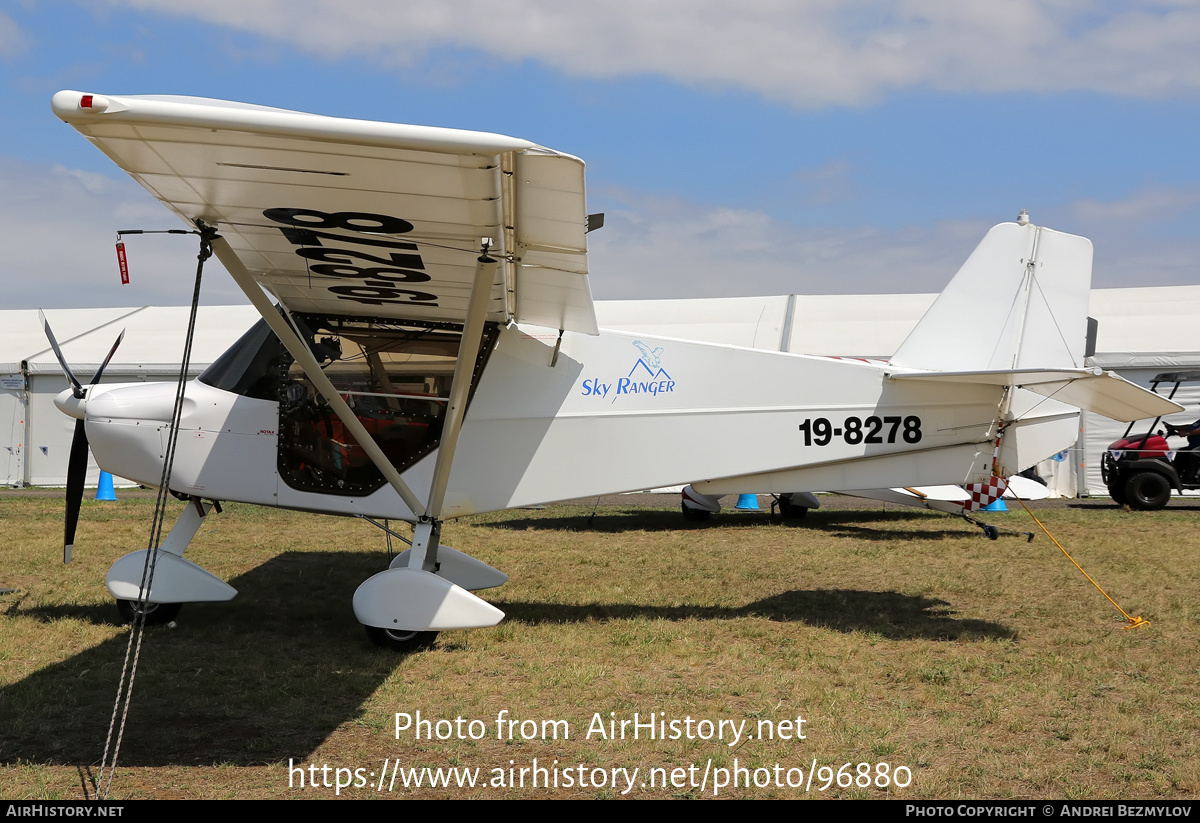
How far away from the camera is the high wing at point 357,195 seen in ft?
10.2

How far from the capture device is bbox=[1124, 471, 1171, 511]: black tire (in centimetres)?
1474

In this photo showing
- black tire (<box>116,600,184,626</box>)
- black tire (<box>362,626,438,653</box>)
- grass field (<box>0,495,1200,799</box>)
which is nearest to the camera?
grass field (<box>0,495,1200,799</box>)

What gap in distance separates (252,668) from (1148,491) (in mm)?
14922

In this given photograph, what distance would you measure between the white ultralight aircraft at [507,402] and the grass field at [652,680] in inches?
22.0

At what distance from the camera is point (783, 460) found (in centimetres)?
654

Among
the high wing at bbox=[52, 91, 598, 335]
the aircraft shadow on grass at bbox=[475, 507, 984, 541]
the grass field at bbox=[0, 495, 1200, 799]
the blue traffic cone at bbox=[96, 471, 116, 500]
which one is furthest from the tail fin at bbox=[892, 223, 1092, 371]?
the blue traffic cone at bbox=[96, 471, 116, 500]

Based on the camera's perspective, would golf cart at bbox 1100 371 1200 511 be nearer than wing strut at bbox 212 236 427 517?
No

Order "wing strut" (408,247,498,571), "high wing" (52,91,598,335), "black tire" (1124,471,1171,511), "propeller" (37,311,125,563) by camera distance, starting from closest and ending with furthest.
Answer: "high wing" (52,91,598,335), "wing strut" (408,247,498,571), "propeller" (37,311,125,563), "black tire" (1124,471,1171,511)

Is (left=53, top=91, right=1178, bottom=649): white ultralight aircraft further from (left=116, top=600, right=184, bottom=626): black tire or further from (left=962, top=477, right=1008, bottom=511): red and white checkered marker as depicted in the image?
(left=962, top=477, right=1008, bottom=511): red and white checkered marker

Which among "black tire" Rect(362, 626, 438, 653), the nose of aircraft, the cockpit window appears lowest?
"black tire" Rect(362, 626, 438, 653)

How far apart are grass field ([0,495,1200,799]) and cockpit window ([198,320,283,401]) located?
67.4 inches

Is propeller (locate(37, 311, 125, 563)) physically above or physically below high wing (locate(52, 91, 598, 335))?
below

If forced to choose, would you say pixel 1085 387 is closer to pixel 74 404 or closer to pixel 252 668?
pixel 252 668
